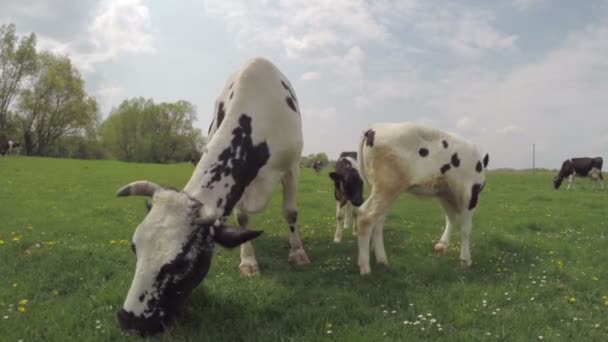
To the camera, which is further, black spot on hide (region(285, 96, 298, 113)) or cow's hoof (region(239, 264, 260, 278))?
black spot on hide (region(285, 96, 298, 113))

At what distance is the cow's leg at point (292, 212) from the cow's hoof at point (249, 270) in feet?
3.15

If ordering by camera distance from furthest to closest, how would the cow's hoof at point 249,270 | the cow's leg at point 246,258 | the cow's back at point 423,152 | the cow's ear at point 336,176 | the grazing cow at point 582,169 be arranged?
1. the grazing cow at point 582,169
2. the cow's ear at point 336,176
3. the cow's back at point 423,152
4. the cow's leg at point 246,258
5. the cow's hoof at point 249,270

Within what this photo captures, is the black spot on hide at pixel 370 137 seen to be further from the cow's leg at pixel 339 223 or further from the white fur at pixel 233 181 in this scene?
the cow's leg at pixel 339 223

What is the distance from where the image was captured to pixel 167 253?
435cm

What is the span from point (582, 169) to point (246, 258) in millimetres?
30387

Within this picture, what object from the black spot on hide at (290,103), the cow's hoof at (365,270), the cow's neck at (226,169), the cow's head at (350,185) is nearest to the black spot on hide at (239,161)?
the cow's neck at (226,169)

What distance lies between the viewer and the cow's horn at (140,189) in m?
4.88

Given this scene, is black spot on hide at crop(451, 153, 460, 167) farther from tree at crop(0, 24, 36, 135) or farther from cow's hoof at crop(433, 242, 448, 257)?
tree at crop(0, 24, 36, 135)

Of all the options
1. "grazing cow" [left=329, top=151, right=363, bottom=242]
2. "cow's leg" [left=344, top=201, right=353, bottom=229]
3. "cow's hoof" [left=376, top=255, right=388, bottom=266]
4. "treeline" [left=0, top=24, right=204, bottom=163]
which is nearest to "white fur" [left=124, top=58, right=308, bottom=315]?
"cow's hoof" [left=376, top=255, right=388, bottom=266]

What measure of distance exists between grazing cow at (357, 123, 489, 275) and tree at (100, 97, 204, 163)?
71.1m

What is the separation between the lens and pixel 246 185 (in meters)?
6.18

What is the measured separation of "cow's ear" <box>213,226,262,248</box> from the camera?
4.64m

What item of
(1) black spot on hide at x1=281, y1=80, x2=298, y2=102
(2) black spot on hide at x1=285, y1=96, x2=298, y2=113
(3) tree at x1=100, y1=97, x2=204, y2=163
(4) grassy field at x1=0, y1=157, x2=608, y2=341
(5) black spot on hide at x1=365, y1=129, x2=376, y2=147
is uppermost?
(3) tree at x1=100, y1=97, x2=204, y2=163

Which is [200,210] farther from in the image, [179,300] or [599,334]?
[599,334]
